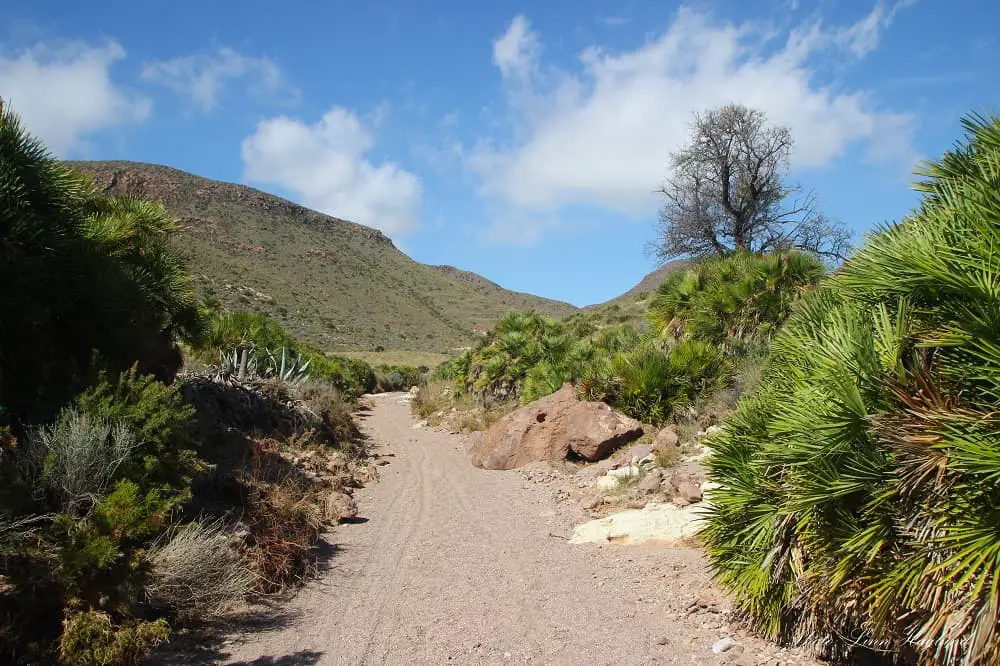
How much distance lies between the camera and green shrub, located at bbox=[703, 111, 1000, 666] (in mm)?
3170

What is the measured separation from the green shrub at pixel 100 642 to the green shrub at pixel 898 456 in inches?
165

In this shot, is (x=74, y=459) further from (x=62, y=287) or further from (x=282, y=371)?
(x=282, y=371)

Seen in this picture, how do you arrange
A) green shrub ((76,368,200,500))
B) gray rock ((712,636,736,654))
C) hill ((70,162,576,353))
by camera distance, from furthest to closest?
hill ((70,162,576,353)) < green shrub ((76,368,200,500)) < gray rock ((712,636,736,654))

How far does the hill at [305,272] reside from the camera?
5278 centimetres

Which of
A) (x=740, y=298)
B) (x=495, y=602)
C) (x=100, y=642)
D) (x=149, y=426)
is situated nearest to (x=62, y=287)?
(x=149, y=426)

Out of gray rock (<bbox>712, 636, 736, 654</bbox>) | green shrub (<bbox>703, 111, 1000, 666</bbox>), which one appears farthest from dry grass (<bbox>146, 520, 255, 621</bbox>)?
green shrub (<bbox>703, 111, 1000, 666</bbox>)

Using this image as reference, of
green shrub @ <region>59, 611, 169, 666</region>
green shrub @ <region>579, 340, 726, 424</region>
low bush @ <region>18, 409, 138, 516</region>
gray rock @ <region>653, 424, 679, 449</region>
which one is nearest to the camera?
green shrub @ <region>59, 611, 169, 666</region>

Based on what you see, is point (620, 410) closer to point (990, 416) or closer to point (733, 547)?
point (733, 547)

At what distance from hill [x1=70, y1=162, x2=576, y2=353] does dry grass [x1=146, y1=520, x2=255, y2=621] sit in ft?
139

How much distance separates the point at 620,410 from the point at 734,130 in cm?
1187

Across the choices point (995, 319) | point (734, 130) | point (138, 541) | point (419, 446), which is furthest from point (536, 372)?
point (995, 319)

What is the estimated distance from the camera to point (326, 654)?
4.87 meters

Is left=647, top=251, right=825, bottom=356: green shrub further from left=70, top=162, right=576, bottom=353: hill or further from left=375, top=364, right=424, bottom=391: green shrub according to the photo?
left=70, top=162, right=576, bottom=353: hill

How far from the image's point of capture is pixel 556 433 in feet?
42.3
